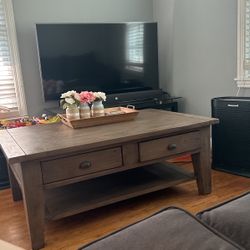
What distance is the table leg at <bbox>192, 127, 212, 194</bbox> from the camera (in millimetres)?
2162

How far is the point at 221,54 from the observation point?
2.99m

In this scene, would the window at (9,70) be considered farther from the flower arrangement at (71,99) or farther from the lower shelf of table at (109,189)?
the lower shelf of table at (109,189)

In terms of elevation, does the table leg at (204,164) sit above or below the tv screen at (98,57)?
below

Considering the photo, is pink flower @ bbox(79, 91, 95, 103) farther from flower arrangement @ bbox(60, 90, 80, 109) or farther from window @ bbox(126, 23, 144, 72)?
window @ bbox(126, 23, 144, 72)

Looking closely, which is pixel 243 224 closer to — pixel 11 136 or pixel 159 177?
pixel 159 177

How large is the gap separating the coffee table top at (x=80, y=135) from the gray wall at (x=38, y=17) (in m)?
1.09

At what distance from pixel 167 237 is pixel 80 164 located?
3.04ft

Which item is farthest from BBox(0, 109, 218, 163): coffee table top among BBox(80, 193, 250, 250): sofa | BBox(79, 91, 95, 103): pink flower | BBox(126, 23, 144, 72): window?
BBox(126, 23, 144, 72): window

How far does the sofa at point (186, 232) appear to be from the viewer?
34.4 inches

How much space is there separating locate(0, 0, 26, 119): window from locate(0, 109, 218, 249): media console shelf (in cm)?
105

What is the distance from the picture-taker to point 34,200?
5.40 ft

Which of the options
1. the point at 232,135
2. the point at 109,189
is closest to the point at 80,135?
the point at 109,189

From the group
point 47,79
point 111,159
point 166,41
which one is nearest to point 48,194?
point 111,159

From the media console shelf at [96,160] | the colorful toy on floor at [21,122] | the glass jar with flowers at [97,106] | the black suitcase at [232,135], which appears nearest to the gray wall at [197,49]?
the black suitcase at [232,135]
